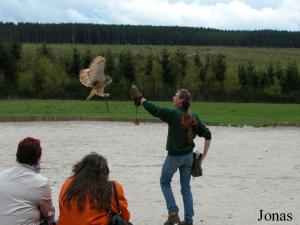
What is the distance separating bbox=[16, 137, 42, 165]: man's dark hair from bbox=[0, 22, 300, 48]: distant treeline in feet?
374

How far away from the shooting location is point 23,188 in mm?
4934

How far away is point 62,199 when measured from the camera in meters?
4.73

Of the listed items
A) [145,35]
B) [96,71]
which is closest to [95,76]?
[96,71]

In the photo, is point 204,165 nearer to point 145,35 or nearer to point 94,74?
point 94,74

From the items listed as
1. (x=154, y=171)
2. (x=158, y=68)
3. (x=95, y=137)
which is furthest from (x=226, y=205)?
(x=158, y=68)

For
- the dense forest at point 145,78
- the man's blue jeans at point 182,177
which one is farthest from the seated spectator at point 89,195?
the dense forest at point 145,78

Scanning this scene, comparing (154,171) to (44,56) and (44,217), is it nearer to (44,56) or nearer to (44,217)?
(44,217)

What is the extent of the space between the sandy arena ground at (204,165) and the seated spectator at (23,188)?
2757 millimetres

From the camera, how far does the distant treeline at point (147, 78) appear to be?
141 feet

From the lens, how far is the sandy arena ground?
8375 millimetres

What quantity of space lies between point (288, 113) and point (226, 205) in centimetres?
2102

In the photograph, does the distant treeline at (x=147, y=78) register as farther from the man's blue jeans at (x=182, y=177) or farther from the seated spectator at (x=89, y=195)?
the seated spectator at (x=89, y=195)

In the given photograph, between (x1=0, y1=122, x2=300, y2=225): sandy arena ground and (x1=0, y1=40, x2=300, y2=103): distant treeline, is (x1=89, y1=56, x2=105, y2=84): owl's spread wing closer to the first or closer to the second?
(x1=0, y1=122, x2=300, y2=225): sandy arena ground

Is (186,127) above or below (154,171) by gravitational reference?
above
